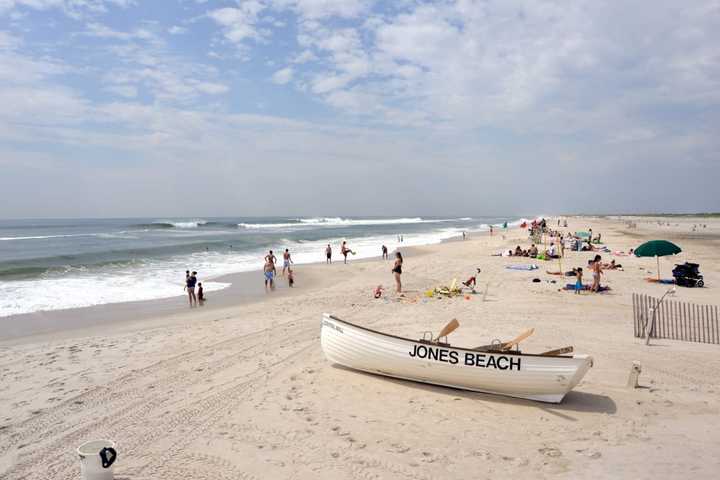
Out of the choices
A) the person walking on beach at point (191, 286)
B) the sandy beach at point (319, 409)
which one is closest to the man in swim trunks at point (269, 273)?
the person walking on beach at point (191, 286)

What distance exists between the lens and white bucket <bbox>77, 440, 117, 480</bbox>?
472 centimetres

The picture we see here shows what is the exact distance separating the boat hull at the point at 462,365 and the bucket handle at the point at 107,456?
4.07 metres

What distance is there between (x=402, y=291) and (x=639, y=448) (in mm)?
11363

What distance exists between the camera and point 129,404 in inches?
275

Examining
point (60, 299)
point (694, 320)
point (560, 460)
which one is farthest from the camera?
point (60, 299)

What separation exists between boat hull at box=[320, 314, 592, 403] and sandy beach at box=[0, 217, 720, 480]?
218 millimetres

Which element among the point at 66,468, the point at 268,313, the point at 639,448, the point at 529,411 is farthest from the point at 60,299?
the point at 639,448

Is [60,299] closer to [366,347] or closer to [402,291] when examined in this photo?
[402,291]

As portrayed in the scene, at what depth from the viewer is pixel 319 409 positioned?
673 cm

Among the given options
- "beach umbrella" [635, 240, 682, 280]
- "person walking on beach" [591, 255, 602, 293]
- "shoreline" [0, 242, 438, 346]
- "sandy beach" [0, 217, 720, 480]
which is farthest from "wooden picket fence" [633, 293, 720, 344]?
"shoreline" [0, 242, 438, 346]

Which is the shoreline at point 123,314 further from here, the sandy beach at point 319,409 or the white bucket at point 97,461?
the white bucket at point 97,461

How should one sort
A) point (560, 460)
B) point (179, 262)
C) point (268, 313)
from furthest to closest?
point (179, 262) → point (268, 313) → point (560, 460)

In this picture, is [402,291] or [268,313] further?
[402,291]

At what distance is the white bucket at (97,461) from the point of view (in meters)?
4.72
